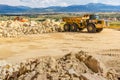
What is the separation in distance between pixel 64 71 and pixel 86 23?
17907mm

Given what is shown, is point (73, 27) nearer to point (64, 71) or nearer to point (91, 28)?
point (91, 28)

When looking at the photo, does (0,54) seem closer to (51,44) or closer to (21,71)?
(51,44)

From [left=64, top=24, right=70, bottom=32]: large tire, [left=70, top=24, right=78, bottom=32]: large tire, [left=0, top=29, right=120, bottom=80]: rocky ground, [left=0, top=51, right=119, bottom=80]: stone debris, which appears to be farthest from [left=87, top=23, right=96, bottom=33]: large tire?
[left=0, top=51, right=119, bottom=80]: stone debris

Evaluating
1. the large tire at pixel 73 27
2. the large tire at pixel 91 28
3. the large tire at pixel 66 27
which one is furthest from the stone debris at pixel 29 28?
the large tire at pixel 91 28

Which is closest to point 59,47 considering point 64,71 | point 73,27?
point 73,27

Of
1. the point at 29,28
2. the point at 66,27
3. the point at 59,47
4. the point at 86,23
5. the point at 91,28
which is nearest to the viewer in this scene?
the point at 59,47

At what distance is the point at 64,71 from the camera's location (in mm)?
7371

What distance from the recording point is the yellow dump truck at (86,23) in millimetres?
24500

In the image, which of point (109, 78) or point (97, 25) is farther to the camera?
point (97, 25)

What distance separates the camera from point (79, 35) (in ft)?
76.2

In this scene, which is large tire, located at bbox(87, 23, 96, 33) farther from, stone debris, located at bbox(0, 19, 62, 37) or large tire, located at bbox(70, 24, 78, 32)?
stone debris, located at bbox(0, 19, 62, 37)

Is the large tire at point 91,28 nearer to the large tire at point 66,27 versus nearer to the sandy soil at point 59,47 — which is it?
the sandy soil at point 59,47

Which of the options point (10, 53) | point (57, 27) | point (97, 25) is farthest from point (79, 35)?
point (10, 53)

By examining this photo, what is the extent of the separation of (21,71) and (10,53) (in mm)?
8296
